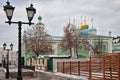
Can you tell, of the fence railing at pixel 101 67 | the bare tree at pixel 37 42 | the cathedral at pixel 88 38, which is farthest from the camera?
the cathedral at pixel 88 38

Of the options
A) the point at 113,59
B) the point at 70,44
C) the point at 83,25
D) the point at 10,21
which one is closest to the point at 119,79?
the point at 113,59

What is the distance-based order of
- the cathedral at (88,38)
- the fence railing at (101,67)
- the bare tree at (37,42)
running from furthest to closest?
the cathedral at (88,38) < the bare tree at (37,42) < the fence railing at (101,67)

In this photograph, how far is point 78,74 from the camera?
35219mm

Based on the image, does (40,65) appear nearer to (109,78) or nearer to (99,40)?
Answer: (99,40)

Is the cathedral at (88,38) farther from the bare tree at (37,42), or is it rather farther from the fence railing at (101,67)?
the fence railing at (101,67)

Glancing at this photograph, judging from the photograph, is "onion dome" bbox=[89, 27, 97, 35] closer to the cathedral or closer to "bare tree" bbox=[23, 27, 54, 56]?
the cathedral

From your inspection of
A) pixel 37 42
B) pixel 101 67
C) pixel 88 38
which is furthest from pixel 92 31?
pixel 101 67

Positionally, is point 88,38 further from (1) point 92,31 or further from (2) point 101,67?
(2) point 101,67

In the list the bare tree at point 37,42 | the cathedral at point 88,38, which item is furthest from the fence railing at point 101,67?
the cathedral at point 88,38

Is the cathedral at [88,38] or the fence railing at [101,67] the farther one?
the cathedral at [88,38]

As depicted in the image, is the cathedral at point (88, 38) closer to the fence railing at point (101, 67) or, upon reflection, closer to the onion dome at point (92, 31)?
the onion dome at point (92, 31)

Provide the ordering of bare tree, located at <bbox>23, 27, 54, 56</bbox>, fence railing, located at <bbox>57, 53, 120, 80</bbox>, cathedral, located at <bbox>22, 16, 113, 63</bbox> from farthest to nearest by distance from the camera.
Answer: cathedral, located at <bbox>22, 16, 113, 63</bbox> < bare tree, located at <bbox>23, 27, 54, 56</bbox> < fence railing, located at <bbox>57, 53, 120, 80</bbox>

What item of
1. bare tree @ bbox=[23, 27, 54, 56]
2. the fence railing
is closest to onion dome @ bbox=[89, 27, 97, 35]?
bare tree @ bbox=[23, 27, 54, 56]

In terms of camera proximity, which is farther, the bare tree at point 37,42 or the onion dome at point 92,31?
the onion dome at point 92,31
